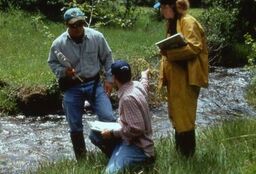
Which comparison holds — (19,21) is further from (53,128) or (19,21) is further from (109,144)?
(109,144)

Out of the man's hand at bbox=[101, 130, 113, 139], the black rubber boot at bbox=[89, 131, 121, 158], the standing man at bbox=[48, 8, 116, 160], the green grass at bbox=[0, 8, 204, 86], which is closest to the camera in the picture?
the man's hand at bbox=[101, 130, 113, 139]

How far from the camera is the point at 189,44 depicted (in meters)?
6.08

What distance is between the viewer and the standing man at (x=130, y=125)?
6.16 m

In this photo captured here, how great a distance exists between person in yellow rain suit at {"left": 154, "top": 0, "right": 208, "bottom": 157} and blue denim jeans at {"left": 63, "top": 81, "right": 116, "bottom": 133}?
3.28ft

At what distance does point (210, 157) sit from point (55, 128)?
4536 millimetres

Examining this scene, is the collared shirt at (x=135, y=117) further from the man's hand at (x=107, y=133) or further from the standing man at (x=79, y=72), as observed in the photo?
the standing man at (x=79, y=72)

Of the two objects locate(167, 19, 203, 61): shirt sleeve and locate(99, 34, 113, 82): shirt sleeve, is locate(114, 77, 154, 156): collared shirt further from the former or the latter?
locate(99, 34, 113, 82): shirt sleeve

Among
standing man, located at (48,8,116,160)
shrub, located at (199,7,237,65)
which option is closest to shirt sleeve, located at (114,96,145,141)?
standing man, located at (48,8,116,160)

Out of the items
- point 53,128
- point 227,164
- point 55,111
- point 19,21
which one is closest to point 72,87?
point 227,164

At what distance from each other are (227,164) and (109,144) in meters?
1.38

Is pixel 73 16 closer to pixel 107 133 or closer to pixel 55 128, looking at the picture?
pixel 107 133

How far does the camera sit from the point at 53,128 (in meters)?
10.5

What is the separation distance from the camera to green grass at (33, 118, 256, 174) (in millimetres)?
6044

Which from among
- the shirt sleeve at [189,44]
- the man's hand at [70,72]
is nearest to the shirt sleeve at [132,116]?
the shirt sleeve at [189,44]
